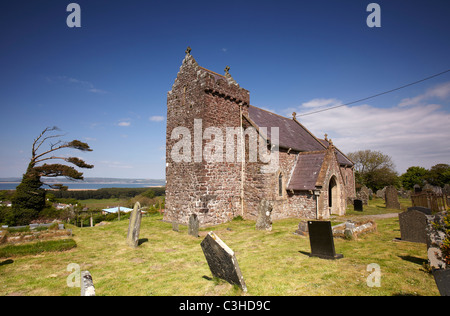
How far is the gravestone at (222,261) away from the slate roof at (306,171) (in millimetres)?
12020

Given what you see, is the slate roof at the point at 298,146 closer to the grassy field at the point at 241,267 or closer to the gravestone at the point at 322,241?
the grassy field at the point at 241,267

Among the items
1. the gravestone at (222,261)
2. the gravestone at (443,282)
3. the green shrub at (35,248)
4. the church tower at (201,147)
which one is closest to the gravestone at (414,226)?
the gravestone at (443,282)

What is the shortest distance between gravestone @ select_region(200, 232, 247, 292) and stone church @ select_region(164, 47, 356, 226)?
8.36 metres

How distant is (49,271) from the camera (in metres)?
7.27

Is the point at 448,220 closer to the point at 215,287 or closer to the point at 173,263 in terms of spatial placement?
the point at 215,287

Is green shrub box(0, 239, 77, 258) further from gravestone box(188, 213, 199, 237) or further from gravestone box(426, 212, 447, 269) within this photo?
gravestone box(426, 212, 447, 269)

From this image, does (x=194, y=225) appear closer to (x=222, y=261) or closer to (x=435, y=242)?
(x=222, y=261)

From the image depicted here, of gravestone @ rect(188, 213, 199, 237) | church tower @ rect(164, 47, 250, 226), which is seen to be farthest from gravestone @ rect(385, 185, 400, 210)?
gravestone @ rect(188, 213, 199, 237)

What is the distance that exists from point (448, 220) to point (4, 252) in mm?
14720

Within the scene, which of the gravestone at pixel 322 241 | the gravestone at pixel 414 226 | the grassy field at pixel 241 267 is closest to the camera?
the grassy field at pixel 241 267

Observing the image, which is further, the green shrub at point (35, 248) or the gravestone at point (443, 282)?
the green shrub at point (35, 248)

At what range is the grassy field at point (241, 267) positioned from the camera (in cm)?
534

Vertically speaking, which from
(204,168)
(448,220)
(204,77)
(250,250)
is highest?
(204,77)
